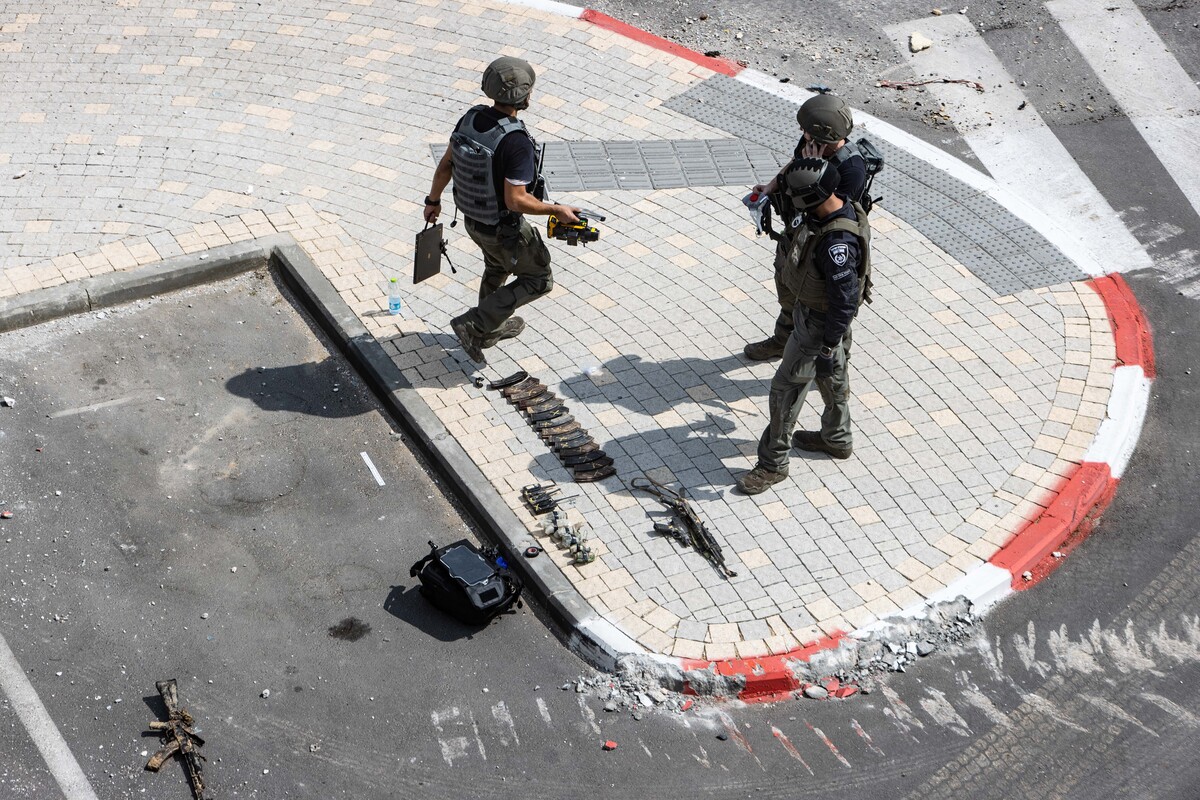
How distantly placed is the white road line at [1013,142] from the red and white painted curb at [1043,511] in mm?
191

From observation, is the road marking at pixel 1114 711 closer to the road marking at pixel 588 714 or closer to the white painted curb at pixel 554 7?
the road marking at pixel 588 714

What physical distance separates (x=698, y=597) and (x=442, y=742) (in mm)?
1678

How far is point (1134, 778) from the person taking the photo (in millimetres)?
→ 6207

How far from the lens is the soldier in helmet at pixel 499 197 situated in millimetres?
7504

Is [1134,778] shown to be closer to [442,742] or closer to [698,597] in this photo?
[698,597]

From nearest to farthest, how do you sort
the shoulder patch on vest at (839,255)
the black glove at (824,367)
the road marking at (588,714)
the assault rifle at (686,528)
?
1. the road marking at (588,714)
2. the shoulder patch on vest at (839,255)
3. the assault rifle at (686,528)
4. the black glove at (824,367)

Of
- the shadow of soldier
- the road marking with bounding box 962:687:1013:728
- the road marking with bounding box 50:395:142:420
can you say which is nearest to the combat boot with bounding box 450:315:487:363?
the shadow of soldier

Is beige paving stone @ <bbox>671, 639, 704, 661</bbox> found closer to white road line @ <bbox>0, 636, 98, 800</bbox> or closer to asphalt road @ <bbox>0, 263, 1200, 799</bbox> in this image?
asphalt road @ <bbox>0, 263, 1200, 799</bbox>

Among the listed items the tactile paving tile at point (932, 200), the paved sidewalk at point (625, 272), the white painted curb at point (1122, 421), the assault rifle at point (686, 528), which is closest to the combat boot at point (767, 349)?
the paved sidewalk at point (625, 272)

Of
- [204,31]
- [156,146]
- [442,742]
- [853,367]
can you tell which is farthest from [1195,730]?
[204,31]

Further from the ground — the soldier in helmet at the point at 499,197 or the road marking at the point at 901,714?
the soldier in helmet at the point at 499,197

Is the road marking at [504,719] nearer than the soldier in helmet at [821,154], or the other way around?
the road marking at [504,719]

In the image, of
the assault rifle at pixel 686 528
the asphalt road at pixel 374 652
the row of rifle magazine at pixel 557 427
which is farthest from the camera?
the row of rifle magazine at pixel 557 427

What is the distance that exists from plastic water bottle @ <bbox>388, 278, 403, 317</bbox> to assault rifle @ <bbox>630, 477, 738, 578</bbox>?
2.50 metres
